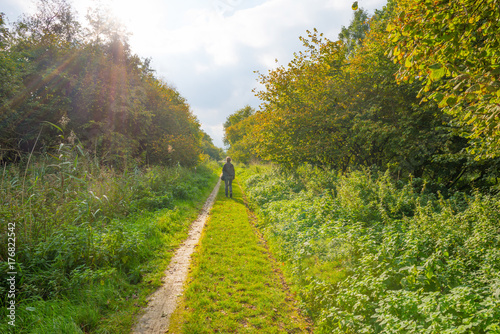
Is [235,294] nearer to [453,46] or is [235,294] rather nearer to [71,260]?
[71,260]

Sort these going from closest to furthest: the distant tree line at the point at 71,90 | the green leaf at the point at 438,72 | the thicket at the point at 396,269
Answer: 1. the thicket at the point at 396,269
2. the green leaf at the point at 438,72
3. the distant tree line at the point at 71,90

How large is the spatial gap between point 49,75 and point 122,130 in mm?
4575

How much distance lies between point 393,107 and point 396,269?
8742mm

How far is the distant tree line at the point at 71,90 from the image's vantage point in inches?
450

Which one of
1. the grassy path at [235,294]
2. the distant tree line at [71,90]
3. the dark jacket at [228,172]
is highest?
the distant tree line at [71,90]

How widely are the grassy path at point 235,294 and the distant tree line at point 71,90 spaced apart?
623cm

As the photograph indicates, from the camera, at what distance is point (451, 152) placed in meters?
8.74

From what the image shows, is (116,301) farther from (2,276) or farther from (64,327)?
(2,276)

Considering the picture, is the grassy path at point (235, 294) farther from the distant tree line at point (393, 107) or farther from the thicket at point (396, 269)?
the distant tree line at point (393, 107)

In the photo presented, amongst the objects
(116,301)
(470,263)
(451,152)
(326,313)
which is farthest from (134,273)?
(451,152)

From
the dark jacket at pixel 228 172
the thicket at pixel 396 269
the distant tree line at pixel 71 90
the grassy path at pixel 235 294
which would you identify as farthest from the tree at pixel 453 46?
the dark jacket at pixel 228 172

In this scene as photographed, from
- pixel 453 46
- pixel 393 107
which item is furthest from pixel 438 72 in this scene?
pixel 393 107

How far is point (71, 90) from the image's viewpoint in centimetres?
1355

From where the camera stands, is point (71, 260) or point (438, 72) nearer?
point (438, 72)
